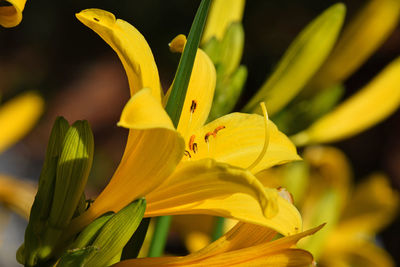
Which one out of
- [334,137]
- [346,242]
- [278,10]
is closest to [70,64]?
[278,10]

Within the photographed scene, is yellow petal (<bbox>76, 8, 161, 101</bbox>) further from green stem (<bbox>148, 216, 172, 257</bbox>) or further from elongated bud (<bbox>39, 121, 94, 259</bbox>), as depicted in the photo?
green stem (<bbox>148, 216, 172, 257</bbox>)

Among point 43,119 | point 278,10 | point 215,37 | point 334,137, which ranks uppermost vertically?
point 215,37

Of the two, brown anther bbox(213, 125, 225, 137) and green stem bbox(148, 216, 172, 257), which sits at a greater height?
brown anther bbox(213, 125, 225, 137)

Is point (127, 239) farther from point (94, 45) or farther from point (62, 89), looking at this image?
point (94, 45)

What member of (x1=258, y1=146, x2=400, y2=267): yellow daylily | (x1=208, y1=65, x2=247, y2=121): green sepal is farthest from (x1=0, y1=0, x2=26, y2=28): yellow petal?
(x1=258, y1=146, x2=400, y2=267): yellow daylily

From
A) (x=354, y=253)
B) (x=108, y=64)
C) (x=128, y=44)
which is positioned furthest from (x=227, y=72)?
(x=108, y=64)

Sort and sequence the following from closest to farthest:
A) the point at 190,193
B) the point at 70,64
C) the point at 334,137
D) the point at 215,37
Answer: the point at 190,193 → the point at 215,37 → the point at 334,137 → the point at 70,64

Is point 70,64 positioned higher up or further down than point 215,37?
further down

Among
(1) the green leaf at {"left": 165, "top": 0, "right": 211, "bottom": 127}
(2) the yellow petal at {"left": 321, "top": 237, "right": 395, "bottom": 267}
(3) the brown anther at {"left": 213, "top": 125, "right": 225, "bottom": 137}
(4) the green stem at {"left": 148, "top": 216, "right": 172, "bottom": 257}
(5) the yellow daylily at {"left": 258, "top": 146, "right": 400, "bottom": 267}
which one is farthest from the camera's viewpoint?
(2) the yellow petal at {"left": 321, "top": 237, "right": 395, "bottom": 267}
